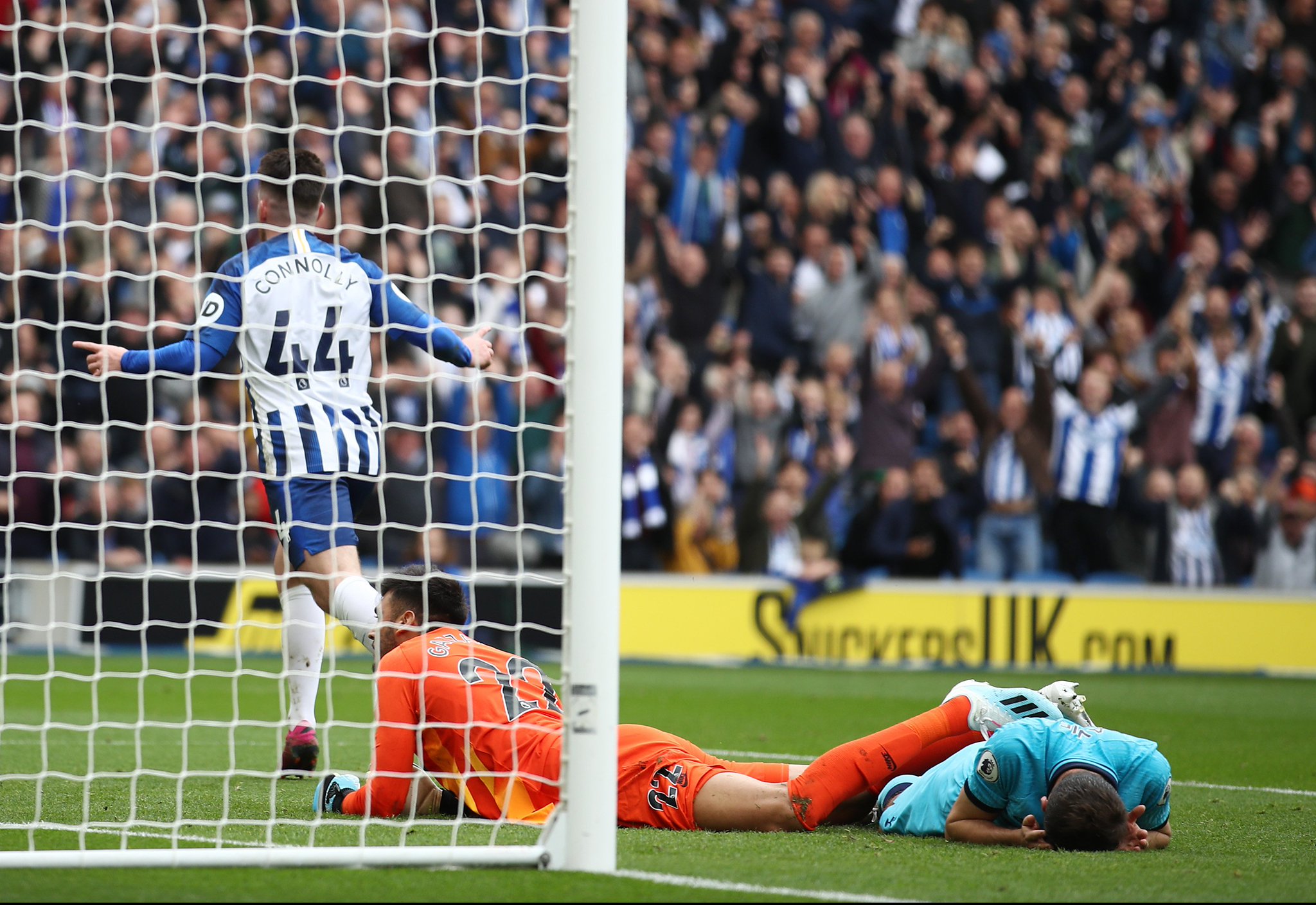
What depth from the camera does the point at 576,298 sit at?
395 cm

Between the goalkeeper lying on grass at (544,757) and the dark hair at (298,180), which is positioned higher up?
the dark hair at (298,180)

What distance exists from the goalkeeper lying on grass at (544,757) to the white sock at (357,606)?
0.57m

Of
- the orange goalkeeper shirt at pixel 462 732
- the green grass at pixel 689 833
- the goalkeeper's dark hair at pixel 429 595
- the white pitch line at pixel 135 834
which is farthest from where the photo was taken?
the goalkeeper's dark hair at pixel 429 595

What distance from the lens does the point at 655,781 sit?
15.5 feet

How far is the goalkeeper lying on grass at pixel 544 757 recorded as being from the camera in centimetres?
455

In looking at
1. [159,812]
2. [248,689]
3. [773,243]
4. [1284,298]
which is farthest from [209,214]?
[1284,298]

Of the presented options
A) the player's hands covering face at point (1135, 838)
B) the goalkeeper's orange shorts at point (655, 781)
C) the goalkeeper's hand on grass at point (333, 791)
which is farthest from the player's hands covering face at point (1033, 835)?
the goalkeeper's hand on grass at point (333, 791)

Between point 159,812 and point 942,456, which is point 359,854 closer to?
point 159,812

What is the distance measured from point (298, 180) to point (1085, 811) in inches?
131

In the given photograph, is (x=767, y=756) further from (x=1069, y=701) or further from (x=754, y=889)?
(x=754, y=889)

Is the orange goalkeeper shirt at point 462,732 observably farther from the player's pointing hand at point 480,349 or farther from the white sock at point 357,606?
the player's pointing hand at point 480,349


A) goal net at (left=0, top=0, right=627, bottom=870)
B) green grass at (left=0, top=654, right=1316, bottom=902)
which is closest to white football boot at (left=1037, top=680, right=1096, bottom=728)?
green grass at (left=0, top=654, right=1316, bottom=902)

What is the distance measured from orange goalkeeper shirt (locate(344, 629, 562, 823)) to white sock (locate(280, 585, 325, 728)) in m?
1.25

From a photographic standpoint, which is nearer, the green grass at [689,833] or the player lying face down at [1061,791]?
the green grass at [689,833]
